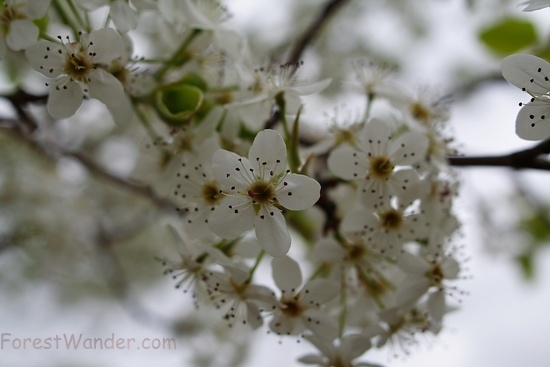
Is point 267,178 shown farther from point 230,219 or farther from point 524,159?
point 524,159

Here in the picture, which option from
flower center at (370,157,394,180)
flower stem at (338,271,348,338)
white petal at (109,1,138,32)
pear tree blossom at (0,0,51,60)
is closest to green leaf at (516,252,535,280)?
flower stem at (338,271,348,338)

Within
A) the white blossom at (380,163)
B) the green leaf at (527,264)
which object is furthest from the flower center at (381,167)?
the green leaf at (527,264)

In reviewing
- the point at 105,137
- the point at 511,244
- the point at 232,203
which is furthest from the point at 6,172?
the point at 511,244

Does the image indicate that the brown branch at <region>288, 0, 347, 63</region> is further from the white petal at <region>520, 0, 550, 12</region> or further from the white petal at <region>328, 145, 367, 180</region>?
the white petal at <region>520, 0, 550, 12</region>

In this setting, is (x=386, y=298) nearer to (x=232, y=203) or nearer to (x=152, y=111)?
(x=232, y=203)

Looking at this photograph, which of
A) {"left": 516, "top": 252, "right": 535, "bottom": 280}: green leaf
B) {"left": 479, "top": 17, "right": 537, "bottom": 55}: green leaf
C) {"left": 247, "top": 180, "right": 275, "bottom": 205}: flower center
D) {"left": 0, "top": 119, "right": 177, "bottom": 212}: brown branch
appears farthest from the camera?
{"left": 516, "top": 252, "right": 535, "bottom": 280}: green leaf
